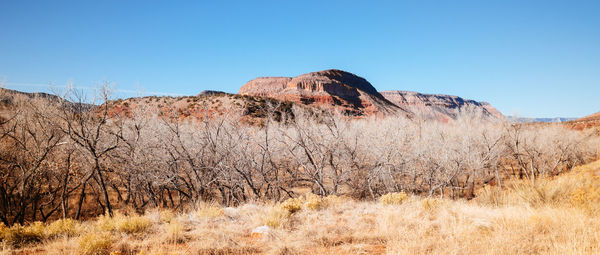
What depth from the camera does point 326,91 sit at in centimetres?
9175

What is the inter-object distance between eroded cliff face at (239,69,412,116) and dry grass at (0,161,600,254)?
58621mm

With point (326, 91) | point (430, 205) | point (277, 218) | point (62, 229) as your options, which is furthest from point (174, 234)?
point (326, 91)

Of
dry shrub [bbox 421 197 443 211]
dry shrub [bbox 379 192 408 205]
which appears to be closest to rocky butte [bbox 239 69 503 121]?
dry shrub [bbox 379 192 408 205]

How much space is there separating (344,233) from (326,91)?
88.5 m

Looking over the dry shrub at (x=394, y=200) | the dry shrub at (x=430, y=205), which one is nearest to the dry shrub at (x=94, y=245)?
the dry shrub at (x=394, y=200)

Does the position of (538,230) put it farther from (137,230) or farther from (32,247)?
(32,247)

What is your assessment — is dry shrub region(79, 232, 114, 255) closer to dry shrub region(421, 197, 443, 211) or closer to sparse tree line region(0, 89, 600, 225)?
sparse tree line region(0, 89, 600, 225)

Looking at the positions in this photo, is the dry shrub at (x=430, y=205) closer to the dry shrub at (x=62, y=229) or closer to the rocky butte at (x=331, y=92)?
the dry shrub at (x=62, y=229)

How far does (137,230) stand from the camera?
5.21 metres

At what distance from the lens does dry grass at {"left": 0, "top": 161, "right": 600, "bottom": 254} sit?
3.78 m

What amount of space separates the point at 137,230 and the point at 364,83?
421 ft

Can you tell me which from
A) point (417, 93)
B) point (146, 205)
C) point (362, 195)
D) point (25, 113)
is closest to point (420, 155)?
point (362, 195)

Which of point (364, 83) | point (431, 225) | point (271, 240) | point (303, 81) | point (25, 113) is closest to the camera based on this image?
point (271, 240)

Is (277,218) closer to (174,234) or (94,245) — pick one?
(174,234)
